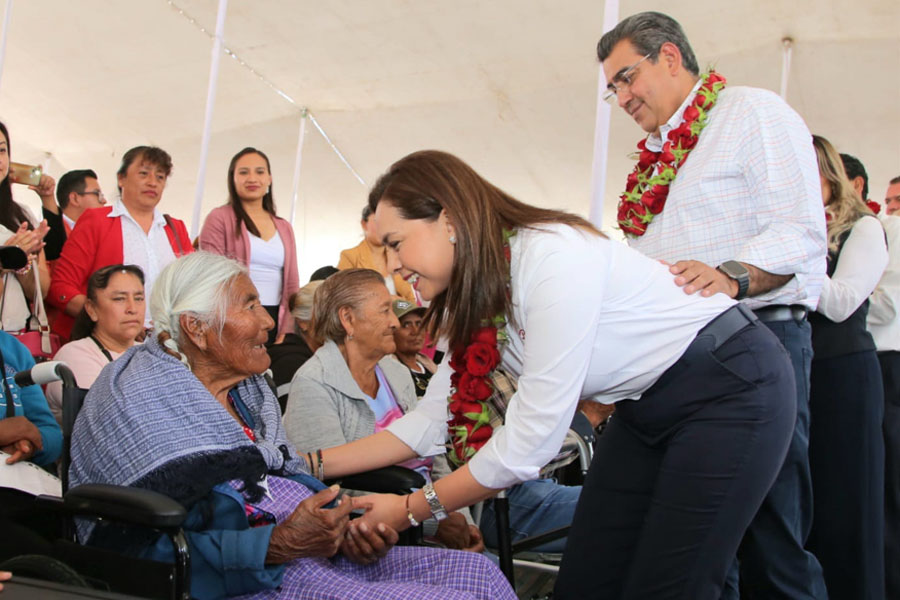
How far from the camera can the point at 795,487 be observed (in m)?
1.92

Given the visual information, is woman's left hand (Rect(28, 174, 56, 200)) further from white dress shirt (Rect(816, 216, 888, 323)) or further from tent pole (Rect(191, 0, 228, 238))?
white dress shirt (Rect(816, 216, 888, 323))

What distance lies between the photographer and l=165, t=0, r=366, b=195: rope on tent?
6.38 metres

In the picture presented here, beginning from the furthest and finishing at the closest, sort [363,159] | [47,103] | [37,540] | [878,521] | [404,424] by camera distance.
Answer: [363,159] < [47,103] < [878,521] < [404,424] < [37,540]

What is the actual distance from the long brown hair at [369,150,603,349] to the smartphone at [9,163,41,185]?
9.19ft

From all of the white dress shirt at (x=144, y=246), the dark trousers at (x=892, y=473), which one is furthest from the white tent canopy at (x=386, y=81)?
the dark trousers at (x=892, y=473)

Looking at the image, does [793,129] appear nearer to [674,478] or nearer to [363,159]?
[674,478]

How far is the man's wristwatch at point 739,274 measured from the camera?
5.76 ft

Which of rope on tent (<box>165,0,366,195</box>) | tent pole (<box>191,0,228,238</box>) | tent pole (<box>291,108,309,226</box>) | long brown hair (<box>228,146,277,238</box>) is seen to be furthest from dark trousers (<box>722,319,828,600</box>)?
tent pole (<box>291,108,309,226</box>)

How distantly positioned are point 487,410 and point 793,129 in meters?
1.02

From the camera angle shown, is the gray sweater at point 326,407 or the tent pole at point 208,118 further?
the tent pole at point 208,118

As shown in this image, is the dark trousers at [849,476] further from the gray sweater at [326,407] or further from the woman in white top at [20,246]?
the woman in white top at [20,246]

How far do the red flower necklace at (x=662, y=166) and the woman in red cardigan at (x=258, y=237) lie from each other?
2.15m

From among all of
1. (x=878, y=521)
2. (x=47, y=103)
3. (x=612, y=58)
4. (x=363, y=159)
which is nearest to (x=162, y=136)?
(x=47, y=103)

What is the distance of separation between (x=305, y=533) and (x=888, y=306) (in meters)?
2.45
